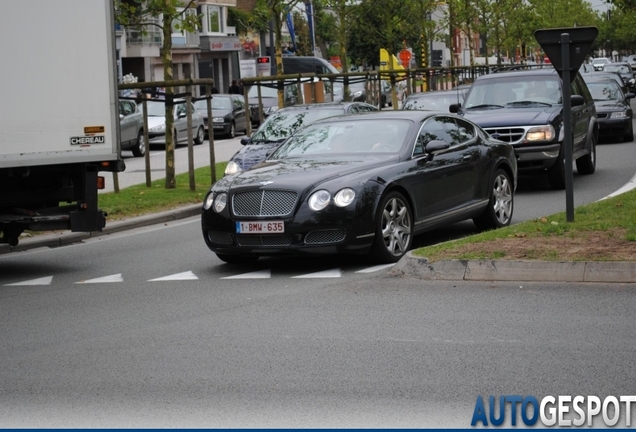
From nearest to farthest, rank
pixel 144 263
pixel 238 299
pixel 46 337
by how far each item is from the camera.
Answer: pixel 46 337, pixel 238 299, pixel 144 263

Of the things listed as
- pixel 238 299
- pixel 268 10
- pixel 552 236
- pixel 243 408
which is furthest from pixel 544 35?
pixel 268 10

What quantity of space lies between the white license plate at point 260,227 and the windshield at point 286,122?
9.05 m

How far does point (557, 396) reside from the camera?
670 cm

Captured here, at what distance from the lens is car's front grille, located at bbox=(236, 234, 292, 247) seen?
11.7 metres

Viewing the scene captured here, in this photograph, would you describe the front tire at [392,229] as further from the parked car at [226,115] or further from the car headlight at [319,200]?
the parked car at [226,115]

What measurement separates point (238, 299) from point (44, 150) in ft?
10.9

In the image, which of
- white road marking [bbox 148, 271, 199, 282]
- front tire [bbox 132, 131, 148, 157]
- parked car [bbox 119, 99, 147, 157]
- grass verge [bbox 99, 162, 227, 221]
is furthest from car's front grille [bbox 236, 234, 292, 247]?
front tire [bbox 132, 131, 148, 157]

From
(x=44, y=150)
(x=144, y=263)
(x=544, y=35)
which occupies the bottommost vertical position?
(x=144, y=263)

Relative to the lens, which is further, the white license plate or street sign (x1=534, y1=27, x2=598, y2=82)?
street sign (x1=534, y1=27, x2=598, y2=82)

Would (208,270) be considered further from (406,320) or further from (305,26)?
(305,26)

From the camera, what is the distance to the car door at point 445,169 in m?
13.0

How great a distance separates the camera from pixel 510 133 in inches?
766

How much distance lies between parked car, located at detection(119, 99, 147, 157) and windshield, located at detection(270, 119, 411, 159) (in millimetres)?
20630

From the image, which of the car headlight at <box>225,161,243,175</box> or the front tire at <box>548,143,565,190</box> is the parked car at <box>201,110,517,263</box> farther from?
the car headlight at <box>225,161,243,175</box>
